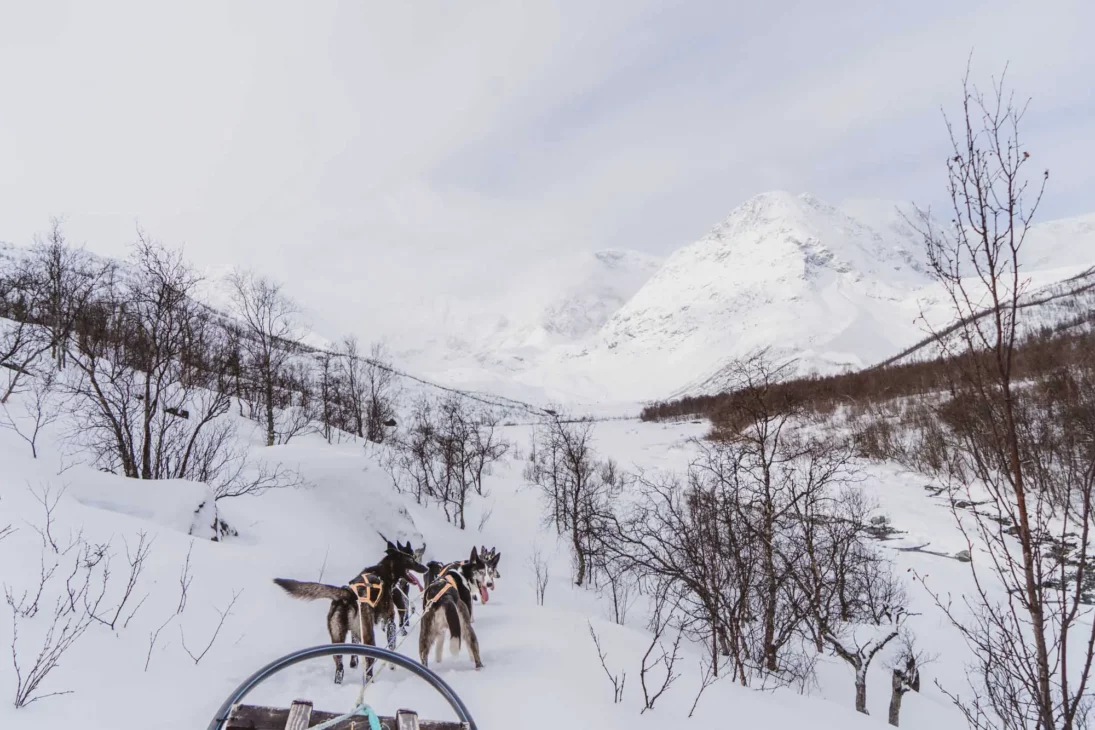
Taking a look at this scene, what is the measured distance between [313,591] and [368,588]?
644mm

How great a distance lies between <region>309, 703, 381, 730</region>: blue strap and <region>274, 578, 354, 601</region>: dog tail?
4.29 metres

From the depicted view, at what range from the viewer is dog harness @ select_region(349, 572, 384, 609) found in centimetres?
607

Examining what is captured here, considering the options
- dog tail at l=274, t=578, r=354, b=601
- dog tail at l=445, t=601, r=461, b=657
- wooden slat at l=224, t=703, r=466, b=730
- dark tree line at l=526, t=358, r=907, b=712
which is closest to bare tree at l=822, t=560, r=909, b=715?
dark tree line at l=526, t=358, r=907, b=712

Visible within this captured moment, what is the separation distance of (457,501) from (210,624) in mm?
25957

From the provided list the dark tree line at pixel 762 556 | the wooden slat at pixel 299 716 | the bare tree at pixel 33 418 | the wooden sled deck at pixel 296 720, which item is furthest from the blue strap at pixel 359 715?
the bare tree at pixel 33 418

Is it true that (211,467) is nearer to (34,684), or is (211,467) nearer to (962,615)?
(34,684)

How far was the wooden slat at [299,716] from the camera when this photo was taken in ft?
7.23

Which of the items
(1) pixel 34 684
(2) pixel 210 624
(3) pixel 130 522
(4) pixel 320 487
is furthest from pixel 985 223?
(4) pixel 320 487

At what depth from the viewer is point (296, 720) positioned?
7.32 ft

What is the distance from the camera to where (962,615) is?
2342cm

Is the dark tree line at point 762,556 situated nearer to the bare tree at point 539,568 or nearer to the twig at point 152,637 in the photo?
the bare tree at point 539,568

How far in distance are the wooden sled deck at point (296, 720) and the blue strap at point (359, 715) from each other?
0.03 m

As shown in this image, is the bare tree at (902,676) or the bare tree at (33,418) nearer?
the bare tree at (33,418)

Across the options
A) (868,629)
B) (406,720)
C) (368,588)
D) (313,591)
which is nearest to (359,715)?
(406,720)
